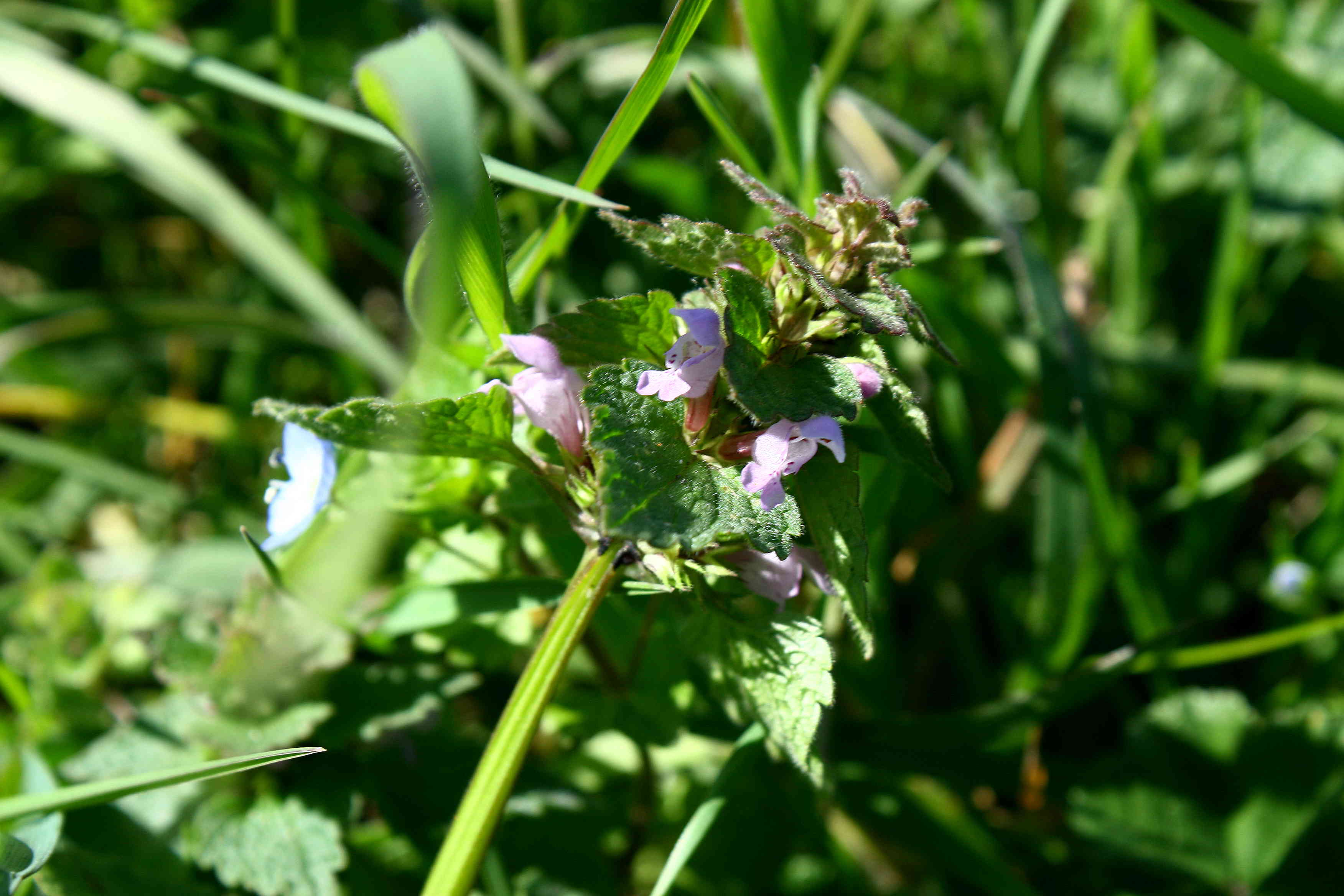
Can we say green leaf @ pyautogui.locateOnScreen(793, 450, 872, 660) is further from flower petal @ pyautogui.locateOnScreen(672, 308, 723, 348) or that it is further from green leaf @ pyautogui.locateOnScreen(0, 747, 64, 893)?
green leaf @ pyautogui.locateOnScreen(0, 747, 64, 893)

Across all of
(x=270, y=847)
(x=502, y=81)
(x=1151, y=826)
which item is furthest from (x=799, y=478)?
(x=502, y=81)

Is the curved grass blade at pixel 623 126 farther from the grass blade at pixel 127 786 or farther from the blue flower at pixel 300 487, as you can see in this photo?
the grass blade at pixel 127 786

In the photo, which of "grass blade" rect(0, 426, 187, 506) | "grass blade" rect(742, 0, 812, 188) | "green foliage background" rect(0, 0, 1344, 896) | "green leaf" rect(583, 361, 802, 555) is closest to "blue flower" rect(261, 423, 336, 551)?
"green foliage background" rect(0, 0, 1344, 896)

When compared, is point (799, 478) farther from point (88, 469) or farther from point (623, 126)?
point (88, 469)

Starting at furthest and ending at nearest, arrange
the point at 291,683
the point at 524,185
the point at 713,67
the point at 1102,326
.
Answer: the point at 1102,326
the point at 713,67
the point at 291,683
the point at 524,185

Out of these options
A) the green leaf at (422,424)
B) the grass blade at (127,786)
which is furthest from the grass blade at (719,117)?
the grass blade at (127,786)

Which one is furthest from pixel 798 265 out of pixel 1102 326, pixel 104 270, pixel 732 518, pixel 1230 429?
pixel 104 270

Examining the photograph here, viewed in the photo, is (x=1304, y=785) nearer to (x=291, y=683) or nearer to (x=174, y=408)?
(x=291, y=683)
